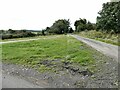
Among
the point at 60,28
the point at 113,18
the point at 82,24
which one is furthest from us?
the point at 60,28

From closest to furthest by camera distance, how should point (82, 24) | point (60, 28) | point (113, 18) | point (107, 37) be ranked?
point (107, 37) < point (113, 18) < point (82, 24) < point (60, 28)

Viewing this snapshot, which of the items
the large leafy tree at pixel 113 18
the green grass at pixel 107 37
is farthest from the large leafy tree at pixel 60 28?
the large leafy tree at pixel 113 18

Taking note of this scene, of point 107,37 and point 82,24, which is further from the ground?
point 82,24

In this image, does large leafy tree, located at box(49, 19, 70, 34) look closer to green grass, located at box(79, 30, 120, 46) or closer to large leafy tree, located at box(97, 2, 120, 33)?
green grass, located at box(79, 30, 120, 46)

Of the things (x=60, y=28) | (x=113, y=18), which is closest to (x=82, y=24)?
(x=60, y=28)

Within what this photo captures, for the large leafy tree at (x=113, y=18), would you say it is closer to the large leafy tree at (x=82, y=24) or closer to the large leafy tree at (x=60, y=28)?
the large leafy tree at (x=82, y=24)

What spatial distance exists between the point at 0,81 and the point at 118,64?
6651 millimetres

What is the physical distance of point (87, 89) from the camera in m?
9.35

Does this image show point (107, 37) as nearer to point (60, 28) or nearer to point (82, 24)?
point (82, 24)

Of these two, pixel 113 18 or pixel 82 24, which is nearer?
pixel 113 18

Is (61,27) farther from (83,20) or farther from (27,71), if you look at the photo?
(27,71)

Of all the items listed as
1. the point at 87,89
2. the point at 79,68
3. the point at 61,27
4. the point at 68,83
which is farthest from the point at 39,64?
the point at 61,27

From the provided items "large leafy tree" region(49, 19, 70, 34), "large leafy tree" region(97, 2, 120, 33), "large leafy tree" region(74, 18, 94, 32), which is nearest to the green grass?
"large leafy tree" region(97, 2, 120, 33)

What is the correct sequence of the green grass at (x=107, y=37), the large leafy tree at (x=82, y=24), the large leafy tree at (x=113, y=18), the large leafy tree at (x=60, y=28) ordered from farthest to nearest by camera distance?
the large leafy tree at (x=60, y=28) → the large leafy tree at (x=82, y=24) → the large leafy tree at (x=113, y=18) → the green grass at (x=107, y=37)
